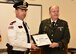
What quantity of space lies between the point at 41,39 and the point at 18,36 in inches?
19.8

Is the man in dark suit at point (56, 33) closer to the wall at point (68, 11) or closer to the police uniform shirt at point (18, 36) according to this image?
the police uniform shirt at point (18, 36)

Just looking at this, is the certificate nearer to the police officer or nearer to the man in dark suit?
the man in dark suit

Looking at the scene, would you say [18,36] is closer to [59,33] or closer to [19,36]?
[19,36]

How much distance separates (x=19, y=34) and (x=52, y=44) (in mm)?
595

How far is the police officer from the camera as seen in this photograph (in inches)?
102

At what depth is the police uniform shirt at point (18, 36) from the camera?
8.50 ft

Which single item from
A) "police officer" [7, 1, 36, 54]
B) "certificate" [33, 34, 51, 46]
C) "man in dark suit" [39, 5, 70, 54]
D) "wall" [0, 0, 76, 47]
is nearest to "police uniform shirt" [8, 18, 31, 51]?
"police officer" [7, 1, 36, 54]

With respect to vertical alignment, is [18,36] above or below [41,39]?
above

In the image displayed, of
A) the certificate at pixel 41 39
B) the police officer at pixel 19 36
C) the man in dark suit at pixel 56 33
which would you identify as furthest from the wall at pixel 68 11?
the police officer at pixel 19 36

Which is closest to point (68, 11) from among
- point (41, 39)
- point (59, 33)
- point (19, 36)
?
point (59, 33)

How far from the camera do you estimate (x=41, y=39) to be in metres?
3.02

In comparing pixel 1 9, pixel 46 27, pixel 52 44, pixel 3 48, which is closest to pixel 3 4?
pixel 1 9

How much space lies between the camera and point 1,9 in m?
4.00

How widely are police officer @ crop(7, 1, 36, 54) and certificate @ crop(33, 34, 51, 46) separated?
22 cm
